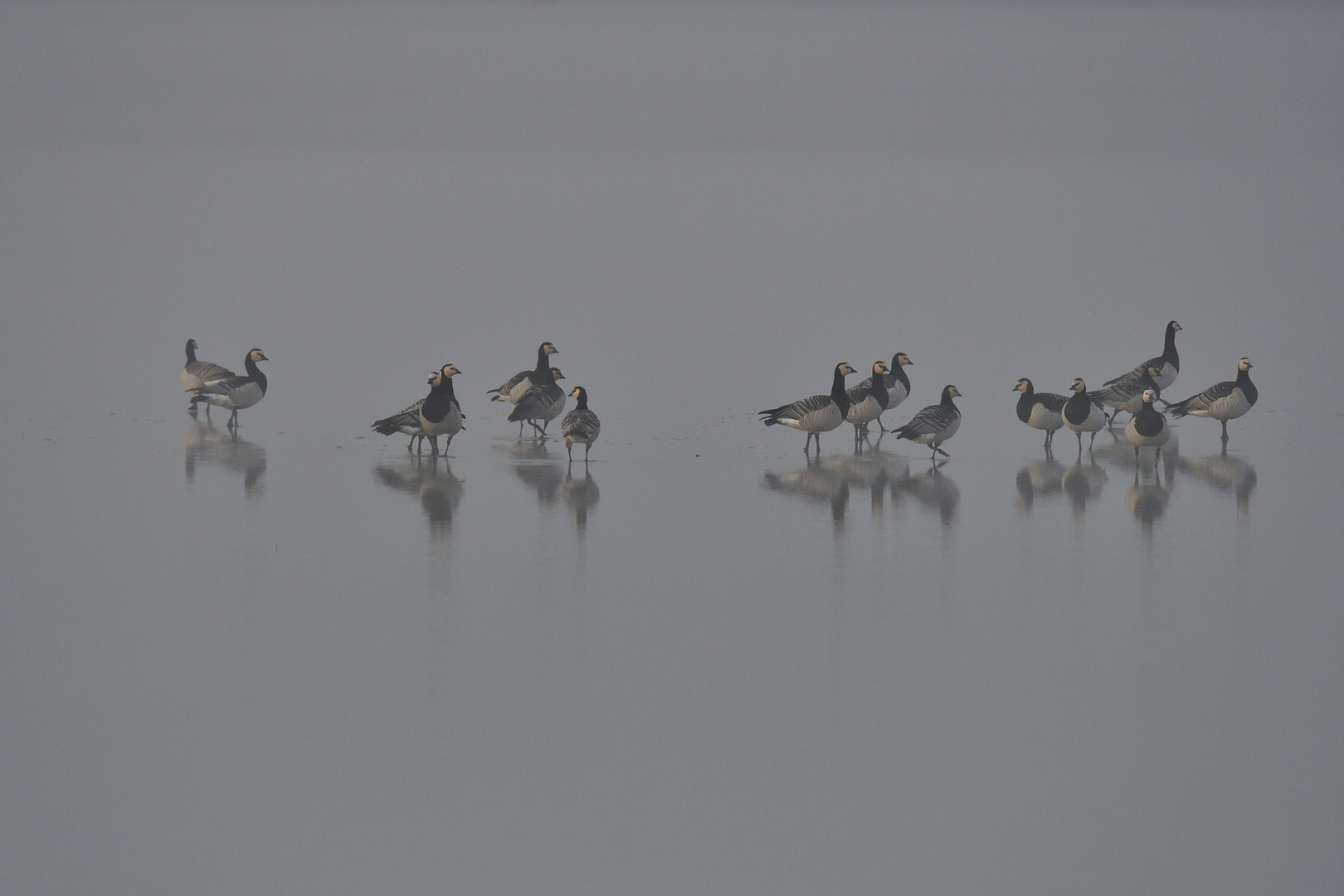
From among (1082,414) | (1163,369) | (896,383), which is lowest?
(1082,414)

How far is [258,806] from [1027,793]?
2.89m

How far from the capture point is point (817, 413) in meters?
13.4

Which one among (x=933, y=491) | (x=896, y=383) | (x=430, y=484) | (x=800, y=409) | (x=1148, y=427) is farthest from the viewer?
(x=896, y=383)

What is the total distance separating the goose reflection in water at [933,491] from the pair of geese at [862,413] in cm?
46

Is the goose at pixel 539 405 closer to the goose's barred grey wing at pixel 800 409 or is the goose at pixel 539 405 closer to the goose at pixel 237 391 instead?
the goose's barred grey wing at pixel 800 409

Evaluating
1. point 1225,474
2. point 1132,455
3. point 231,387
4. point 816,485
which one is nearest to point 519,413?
point 231,387

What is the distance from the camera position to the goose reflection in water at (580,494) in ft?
35.4

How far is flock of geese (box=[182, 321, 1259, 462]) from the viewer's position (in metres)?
13.0

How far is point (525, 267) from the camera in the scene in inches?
1030

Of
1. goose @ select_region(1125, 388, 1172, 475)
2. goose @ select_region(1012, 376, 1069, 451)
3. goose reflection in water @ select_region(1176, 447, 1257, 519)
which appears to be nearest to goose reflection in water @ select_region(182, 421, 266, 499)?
goose @ select_region(1012, 376, 1069, 451)

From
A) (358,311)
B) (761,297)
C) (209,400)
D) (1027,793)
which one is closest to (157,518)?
(209,400)

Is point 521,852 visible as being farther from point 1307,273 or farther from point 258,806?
point 1307,273

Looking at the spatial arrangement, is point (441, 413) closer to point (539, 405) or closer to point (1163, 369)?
point (539, 405)

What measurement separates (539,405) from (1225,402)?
589 cm
